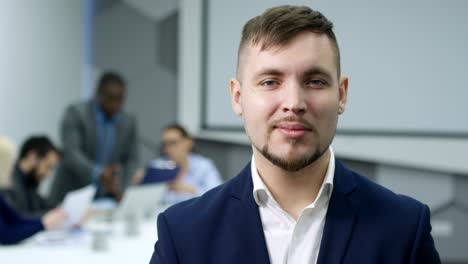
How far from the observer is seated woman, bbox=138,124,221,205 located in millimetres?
3498

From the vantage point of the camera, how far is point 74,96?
4.50 m

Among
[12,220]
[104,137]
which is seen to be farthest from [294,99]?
[104,137]

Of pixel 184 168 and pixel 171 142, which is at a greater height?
pixel 171 142

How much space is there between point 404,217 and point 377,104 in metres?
0.24

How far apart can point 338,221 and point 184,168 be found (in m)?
2.86

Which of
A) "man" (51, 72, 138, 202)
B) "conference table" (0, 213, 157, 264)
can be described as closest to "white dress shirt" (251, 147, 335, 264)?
"conference table" (0, 213, 157, 264)

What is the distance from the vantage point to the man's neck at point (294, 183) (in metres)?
A: 0.80

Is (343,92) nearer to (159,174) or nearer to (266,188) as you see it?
(266,188)

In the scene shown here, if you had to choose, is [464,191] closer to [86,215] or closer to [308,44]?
[86,215]

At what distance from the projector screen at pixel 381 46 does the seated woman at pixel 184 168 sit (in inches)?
100.0

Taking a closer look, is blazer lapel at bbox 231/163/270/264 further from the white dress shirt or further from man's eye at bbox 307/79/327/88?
man's eye at bbox 307/79/327/88

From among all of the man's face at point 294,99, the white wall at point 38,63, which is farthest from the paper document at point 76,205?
the man's face at point 294,99

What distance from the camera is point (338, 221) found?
2.57 feet

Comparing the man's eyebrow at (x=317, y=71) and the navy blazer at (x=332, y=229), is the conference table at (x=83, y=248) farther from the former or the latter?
the man's eyebrow at (x=317, y=71)
